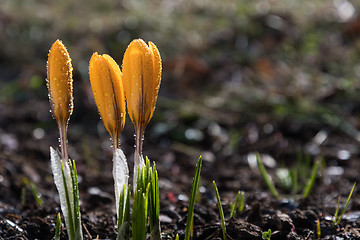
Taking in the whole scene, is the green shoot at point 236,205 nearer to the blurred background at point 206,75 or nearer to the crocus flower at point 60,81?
the crocus flower at point 60,81

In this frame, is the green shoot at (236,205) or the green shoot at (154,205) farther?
the green shoot at (236,205)

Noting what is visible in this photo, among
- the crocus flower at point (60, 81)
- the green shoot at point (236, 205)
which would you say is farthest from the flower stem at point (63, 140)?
the green shoot at point (236, 205)

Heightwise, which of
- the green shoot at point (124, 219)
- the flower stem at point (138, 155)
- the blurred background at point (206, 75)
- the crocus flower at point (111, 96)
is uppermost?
the blurred background at point (206, 75)

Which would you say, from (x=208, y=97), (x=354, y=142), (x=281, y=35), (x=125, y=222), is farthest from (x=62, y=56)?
(x=281, y=35)

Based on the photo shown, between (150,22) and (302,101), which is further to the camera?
(150,22)

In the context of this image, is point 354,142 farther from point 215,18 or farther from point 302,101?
point 215,18

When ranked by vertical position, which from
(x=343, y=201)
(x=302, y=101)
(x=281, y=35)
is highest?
(x=281, y=35)

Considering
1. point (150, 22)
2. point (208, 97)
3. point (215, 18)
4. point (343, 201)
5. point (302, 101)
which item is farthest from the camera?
point (215, 18)

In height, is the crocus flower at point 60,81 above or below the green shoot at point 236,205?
above
